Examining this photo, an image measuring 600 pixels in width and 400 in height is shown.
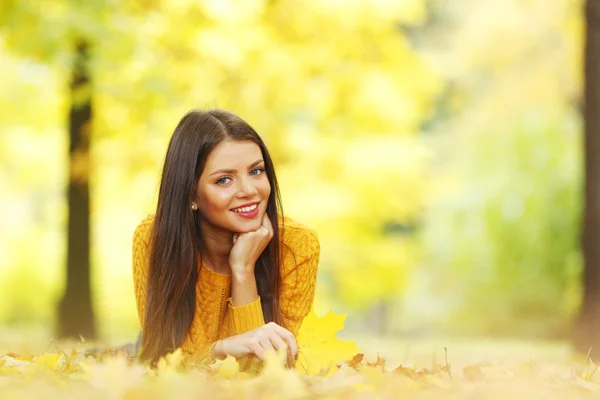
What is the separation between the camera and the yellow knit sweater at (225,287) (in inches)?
125

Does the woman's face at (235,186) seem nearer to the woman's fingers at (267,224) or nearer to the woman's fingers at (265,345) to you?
the woman's fingers at (267,224)

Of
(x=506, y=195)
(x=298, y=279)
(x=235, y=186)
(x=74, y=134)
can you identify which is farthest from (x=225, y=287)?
(x=506, y=195)

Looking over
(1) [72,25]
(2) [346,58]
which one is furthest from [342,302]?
(1) [72,25]

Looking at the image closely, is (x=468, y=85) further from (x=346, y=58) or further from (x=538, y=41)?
(x=346, y=58)

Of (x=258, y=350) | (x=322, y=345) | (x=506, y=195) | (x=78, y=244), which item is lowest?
(x=506, y=195)

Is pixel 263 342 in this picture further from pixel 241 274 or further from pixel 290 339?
pixel 241 274

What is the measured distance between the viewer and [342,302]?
61.6 ft

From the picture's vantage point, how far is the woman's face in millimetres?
2928

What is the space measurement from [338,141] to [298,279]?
8004 millimetres

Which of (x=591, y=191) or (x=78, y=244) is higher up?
(x=591, y=191)

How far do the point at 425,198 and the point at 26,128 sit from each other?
628 centimetres

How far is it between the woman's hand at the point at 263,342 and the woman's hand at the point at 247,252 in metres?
0.50

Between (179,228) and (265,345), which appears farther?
(179,228)

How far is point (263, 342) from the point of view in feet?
7.63
